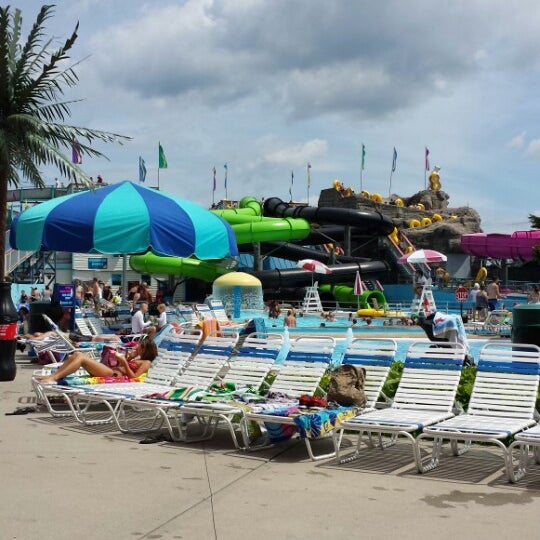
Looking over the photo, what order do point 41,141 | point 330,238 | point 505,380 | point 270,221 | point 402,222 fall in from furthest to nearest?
point 402,222 → point 330,238 → point 270,221 → point 41,141 → point 505,380

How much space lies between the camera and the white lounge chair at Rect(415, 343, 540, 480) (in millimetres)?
5969

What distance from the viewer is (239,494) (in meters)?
5.42

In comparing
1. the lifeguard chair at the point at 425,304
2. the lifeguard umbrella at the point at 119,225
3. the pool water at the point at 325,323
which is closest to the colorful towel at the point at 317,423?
the lifeguard umbrella at the point at 119,225

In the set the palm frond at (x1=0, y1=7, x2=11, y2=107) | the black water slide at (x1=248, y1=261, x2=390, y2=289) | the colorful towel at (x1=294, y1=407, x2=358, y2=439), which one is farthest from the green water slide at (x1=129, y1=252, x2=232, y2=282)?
the colorful towel at (x1=294, y1=407, x2=358, y2=439)

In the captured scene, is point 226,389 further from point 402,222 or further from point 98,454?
point 402,222

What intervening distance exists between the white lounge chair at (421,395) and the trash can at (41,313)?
Result: 916 centimetres

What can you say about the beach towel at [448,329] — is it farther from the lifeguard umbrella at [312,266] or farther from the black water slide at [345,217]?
the black water slide at [345,217]

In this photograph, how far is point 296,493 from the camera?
17.9 feet

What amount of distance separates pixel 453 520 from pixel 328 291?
32.9 meters

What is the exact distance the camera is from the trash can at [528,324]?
412 inches

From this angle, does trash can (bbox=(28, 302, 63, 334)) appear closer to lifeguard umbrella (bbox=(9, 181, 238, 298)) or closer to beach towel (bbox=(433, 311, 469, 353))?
lifeguard umbrella (bbox=(9, 181, 238, 298))

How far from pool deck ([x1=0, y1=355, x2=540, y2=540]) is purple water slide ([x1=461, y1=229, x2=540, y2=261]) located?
35.4 metres

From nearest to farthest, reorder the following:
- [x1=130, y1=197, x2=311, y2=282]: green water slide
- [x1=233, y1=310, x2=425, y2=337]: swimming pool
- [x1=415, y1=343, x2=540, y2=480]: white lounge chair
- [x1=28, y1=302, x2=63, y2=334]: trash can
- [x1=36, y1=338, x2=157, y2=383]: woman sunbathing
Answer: [x1=415, y1=343, x2=540, y2=480]: white lounge chair < [x1=36, y1=338, x2=157, y2=383]: woman sunbathing < [x1=28, y1=302, x2=63, y2=334]: trash can < [x1=233, y1=310, x2=425, y2=337]: swimming pool < [x1=130, y1=197, x2=311, y2=282]: green water slide

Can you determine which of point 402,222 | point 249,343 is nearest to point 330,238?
point 402,222
